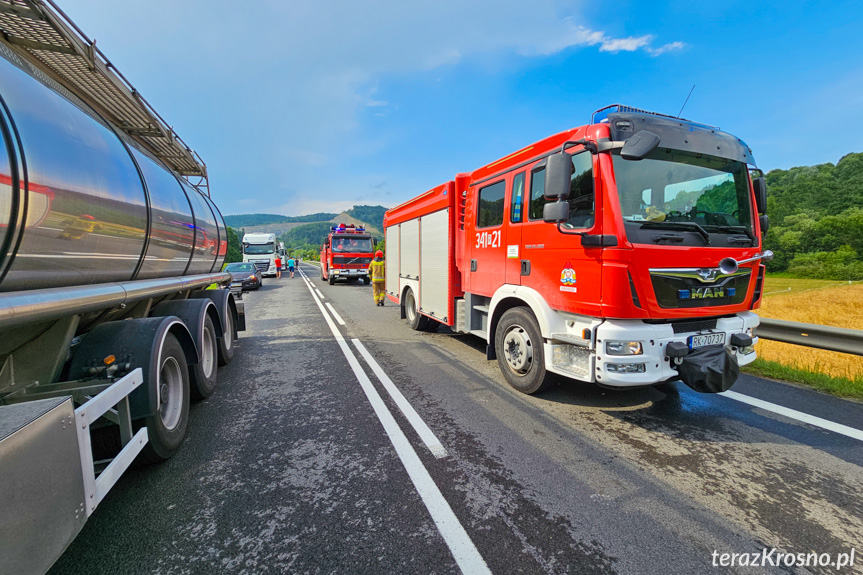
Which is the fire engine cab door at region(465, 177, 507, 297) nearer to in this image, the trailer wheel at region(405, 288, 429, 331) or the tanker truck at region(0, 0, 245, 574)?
the trailer wheel at region(405, 288, 429, 331)

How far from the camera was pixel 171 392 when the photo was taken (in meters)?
3.28

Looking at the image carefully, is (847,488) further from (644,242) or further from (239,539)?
(239,539)

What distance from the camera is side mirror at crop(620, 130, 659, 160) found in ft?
10.8

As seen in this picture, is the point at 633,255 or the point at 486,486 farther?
the point at 633,255

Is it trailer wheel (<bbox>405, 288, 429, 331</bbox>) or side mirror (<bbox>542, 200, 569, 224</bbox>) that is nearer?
side mirror (<bbox>542, 200, 569, 224</bbox>)

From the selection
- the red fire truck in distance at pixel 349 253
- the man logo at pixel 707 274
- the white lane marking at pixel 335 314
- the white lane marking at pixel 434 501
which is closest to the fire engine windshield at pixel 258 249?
the red fire truck in distance at pixel 349 253

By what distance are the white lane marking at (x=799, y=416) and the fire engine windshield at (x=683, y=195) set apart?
5.65 ft

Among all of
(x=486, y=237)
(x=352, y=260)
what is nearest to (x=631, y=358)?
(x=486, y=237)

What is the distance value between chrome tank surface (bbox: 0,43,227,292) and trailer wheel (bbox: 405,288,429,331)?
16.3 ft

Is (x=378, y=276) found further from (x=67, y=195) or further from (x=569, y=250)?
(x=67, y=195)

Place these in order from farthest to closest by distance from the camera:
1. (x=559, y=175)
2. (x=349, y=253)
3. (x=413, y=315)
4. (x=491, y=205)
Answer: (x=349, y=253), (x=413, y=315), (x=491, y=205), (x=559, y=175)

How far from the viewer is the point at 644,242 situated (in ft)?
11.1

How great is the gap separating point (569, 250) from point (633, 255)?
600 millimetres

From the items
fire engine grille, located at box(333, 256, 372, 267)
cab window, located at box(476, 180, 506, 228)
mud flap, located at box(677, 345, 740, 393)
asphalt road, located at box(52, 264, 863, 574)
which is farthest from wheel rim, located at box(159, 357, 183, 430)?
fire engine grille, located at box(333, 256, 372, 267)
